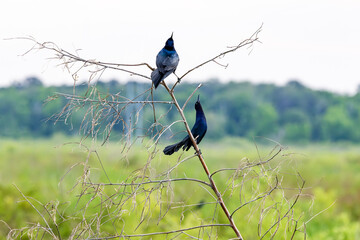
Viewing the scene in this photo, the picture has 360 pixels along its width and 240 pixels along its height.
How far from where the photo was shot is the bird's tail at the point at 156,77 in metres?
1.99

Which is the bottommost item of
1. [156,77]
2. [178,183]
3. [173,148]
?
[178,183]

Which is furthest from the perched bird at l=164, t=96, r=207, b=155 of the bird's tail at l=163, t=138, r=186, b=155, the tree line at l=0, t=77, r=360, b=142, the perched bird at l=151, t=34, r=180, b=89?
the tree line at l=0, t=77, r=360, b=142

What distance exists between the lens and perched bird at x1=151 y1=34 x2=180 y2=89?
6.59 feet

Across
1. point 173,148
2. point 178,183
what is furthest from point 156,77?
point 178,183

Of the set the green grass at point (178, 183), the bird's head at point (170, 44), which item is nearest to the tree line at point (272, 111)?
the green grass at point (178, 183)

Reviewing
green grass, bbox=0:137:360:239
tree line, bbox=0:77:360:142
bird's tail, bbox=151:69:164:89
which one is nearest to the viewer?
bird's tail, bbox=151:69:164:89

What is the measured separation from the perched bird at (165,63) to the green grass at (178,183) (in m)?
0.27

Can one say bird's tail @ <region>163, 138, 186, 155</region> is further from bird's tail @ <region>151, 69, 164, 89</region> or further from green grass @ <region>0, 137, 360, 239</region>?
bird's tail @ <region>151, 69, 164, 89</region>

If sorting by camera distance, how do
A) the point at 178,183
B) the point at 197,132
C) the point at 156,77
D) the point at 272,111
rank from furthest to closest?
the point at 272,111 < the point at 178,183 < the point at 197,132 < the point at 156,77

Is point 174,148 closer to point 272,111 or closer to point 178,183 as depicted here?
point 178,183

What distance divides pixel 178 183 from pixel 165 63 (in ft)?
32.4

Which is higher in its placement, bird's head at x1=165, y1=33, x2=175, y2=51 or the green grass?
bird's head at x1=165, y1=33, x2=175, y2=51

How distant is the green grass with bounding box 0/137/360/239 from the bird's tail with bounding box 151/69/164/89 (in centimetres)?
25

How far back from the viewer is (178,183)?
1181 centimetres
